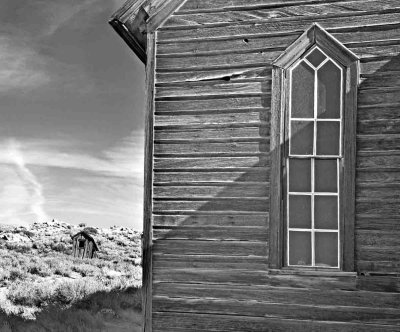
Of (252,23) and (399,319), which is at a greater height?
(252,23)

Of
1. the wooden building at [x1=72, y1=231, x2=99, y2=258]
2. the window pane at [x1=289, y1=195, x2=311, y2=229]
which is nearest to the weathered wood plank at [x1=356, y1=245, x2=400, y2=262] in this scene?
the window pane at [x1=289, y1=195, x2=311, y2=229]

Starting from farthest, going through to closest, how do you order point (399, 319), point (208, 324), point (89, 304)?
point (89, 304), point (208, 324), point (399, 319)

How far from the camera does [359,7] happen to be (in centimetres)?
695

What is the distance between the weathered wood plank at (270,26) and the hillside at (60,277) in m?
7.50

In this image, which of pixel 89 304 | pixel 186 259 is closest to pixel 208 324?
pixel 186 259

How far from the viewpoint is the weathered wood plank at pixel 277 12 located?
22.7 feet

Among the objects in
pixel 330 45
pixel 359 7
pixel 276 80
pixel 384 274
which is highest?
pixel 359 7

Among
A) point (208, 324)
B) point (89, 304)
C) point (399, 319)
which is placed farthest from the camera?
point (89, 304)

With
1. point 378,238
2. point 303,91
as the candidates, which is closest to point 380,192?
point 378,238

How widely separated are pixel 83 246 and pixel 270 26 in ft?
77.7

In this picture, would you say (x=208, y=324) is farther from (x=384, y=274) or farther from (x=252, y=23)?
(x=252, y=23)

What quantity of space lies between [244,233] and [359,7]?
11.0 ft

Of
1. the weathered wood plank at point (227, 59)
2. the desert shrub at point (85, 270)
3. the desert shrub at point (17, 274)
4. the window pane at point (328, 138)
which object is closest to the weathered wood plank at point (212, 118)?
the weathered wood plank at point (227, 59)

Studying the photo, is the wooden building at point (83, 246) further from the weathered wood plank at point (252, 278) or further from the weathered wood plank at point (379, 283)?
the weathered wood plank at point (379, 283)
